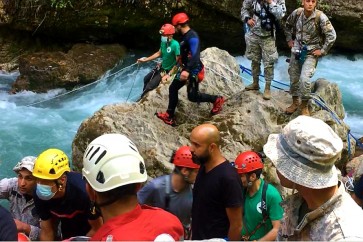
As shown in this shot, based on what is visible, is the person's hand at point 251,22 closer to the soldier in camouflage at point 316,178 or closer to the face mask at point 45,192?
the face mask at point 45,192

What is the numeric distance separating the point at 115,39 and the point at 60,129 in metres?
4.35

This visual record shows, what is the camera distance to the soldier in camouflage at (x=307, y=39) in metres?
6.36

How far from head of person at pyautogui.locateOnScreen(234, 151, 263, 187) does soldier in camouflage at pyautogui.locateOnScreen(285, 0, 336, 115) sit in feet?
9.08

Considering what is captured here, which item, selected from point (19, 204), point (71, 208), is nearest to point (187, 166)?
point (71, 208)

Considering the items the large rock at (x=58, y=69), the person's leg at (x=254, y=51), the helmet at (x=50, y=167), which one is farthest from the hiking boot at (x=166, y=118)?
the large rock at (x=58, y=69)

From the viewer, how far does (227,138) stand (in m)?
6.88

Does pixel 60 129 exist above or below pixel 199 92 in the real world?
below

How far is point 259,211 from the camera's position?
4.00 m

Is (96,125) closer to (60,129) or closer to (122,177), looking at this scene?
(60,129)

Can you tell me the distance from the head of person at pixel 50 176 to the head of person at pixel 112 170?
4.23ft

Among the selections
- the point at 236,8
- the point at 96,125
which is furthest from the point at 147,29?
the point at 96,125

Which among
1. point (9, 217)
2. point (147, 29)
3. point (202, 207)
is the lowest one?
point (147, 29)

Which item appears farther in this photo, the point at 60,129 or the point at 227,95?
the point at 60,129

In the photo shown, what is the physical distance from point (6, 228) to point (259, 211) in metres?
2.12
